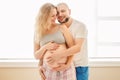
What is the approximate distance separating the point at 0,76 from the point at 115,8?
4.82 feet

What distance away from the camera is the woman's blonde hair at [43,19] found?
191 cm

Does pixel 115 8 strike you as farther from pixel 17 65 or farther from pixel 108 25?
pixel 17 65

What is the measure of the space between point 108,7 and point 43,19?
108cm

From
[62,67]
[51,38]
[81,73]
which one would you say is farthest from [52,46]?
[81,73]

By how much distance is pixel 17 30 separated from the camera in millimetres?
2848

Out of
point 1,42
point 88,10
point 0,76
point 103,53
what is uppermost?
point 88,10

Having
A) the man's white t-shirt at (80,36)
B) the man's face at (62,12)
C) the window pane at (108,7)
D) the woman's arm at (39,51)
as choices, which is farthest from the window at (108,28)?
the woman's arm at (39,51)

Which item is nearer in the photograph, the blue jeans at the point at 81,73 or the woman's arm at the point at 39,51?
the woman's arm at the point at 39,51

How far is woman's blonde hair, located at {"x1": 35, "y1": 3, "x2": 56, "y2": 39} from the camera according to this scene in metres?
1.91

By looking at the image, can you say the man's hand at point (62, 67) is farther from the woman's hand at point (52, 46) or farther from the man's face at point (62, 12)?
the man's face at point (62, 12)

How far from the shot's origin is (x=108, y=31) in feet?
9.19

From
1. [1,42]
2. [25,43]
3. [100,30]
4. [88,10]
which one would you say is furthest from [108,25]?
[1,42]

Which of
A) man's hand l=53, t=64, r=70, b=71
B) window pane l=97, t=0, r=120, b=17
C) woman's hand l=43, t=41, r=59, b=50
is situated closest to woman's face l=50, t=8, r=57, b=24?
woman's hand l=43, t=41, r=59, b=50

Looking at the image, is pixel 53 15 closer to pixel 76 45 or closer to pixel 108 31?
pixel 76 45
